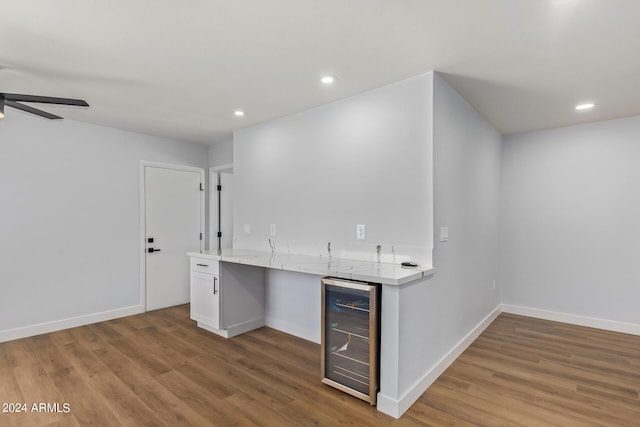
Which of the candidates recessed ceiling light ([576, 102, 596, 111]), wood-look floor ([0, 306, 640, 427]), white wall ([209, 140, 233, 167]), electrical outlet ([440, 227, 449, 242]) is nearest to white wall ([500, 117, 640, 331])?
wood-look floor ([0, 306, 640, 427])

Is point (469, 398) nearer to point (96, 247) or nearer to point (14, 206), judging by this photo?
point (96, 247)

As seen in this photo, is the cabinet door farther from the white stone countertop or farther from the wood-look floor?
the white stone countertop

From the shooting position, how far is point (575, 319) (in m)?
4.00

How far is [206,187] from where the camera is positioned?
17.3ft

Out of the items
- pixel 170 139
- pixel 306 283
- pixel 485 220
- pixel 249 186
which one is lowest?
pixel 306 283

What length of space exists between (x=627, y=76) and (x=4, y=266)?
6234 mm

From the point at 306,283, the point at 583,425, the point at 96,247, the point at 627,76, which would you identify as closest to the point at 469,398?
the point at 583,425

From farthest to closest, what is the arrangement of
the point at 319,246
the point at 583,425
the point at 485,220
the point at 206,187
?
1. the point at 206,187
2. the point at 485,220
3. the point at 319,246
4. the point at 583,425

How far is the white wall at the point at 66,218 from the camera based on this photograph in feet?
11.5

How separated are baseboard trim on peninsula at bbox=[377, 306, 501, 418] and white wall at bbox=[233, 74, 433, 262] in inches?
36.0

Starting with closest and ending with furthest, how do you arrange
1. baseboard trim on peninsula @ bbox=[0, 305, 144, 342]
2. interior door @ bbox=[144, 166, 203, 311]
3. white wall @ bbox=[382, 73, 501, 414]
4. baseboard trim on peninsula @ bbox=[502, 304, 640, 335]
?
white wall @ bbox=[382, 73, 501, 414]
baseboard trim on peninsula @ bbox=[0, 305, 144, 342]
baseboard trim on peninsula @ bbox=[502, 304, 640, 335]
interior door @ bbox=[144, 166, 203, 311]

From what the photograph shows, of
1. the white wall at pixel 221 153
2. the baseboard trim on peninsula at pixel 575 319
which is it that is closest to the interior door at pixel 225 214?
the white wall at pixel 221 153

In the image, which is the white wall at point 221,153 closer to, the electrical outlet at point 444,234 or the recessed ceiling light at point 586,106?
the electrical outlet at point 444,234

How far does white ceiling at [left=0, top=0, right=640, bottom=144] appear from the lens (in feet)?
5.98
